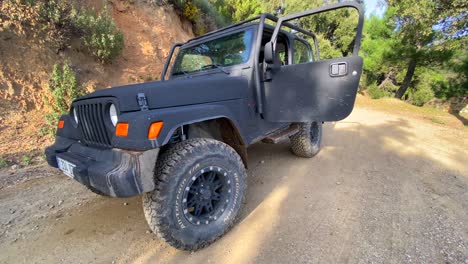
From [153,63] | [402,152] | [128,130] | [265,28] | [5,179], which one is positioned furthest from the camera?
[153,63]

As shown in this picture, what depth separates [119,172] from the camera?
5.08 feet

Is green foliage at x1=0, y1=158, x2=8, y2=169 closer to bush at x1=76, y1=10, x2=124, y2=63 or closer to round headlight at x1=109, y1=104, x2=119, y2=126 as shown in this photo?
round headlight at x1=109, y1=104, x2=119, y2=126

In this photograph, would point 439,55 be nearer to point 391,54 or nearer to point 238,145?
point 391,54

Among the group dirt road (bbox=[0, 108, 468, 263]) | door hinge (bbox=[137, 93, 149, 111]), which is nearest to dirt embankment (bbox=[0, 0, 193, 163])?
dirt road (bbox=[0, 108, 468, 263])

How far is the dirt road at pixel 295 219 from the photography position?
1848mm

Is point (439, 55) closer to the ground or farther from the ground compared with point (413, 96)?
farther from the ground

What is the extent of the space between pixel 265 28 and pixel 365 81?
15.1 m

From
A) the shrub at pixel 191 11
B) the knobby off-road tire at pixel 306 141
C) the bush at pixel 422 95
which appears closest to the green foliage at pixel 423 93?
the bush at pixel 422 95

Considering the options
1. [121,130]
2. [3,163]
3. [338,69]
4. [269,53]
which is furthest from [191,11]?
[121,130]

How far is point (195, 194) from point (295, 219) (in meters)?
1.01

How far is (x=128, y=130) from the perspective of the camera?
161 cm

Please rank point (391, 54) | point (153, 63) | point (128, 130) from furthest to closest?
1. point (391, 54)
2. point (153, 63)
3. point (128, 130)

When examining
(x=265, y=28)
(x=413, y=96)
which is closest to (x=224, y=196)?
(x=265, y=28)

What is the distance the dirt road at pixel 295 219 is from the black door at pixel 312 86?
95 centimetres
